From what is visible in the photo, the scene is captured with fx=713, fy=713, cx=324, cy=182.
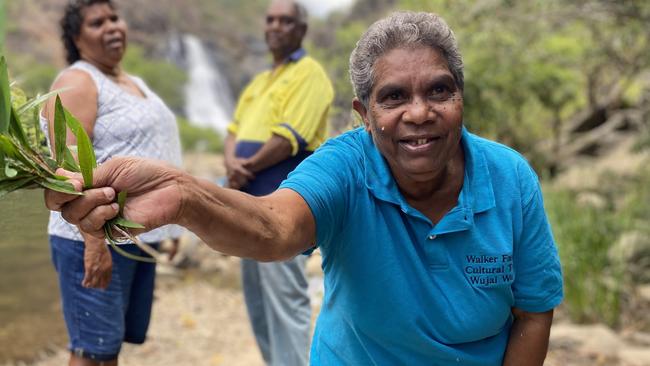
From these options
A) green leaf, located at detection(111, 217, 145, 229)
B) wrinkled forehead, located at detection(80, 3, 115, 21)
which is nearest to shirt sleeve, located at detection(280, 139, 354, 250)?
green leaf, located at detection(111, 217, 145, 229)

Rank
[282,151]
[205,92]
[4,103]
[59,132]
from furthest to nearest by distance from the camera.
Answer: [205,92], [282,151], [59,132], [4,103]

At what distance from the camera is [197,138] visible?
22281mm

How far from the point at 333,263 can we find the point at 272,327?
178 cm

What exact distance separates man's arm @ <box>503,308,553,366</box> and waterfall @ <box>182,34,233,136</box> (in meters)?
24.2

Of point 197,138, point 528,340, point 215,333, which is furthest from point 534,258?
point 197,138

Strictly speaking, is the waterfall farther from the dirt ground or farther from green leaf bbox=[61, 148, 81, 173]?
green leaf bbox=[61, 148, 81, 173]

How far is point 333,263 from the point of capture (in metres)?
1.79

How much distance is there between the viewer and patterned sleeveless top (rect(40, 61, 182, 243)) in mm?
2709

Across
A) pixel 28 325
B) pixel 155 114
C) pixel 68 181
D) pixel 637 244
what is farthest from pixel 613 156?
pixel 68 181

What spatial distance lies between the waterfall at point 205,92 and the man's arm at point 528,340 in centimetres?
2418

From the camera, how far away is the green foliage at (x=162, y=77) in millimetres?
25281

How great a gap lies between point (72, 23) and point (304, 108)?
1.08 meters

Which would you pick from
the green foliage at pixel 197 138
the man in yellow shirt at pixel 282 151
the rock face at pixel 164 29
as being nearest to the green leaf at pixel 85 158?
the man in yellow shirt at pixel 282 151

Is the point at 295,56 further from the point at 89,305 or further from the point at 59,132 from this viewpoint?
the point at 59,132
